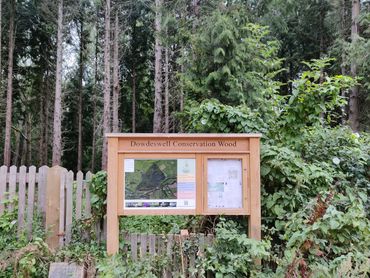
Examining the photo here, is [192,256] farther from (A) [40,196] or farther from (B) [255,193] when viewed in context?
(A) [40,196]

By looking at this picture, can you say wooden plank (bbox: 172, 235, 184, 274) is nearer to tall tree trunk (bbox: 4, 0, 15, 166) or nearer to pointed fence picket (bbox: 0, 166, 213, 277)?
pointed fence picket (bbox: 0, 166, 213, 277)

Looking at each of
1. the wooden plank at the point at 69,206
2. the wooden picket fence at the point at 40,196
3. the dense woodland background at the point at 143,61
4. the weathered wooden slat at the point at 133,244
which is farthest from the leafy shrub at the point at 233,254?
the dense woodland background at the point at 143,61

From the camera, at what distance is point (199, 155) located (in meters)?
3.98

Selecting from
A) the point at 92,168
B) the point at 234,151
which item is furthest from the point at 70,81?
the point at 234,151

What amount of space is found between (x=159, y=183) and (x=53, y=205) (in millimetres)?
1624

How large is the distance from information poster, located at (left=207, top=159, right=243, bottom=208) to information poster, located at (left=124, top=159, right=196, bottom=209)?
0.22 m

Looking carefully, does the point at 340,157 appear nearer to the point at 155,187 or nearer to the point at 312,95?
the point at 312,95

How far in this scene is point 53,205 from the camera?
4.44 m

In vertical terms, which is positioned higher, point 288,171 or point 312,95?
point 312,95

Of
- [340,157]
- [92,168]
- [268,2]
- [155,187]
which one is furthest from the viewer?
[92,168]

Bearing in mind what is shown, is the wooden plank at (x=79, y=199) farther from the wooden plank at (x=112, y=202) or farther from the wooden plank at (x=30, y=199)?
the wooden plank at (x=112, y=202)

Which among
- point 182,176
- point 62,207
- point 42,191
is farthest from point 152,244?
point 42,191

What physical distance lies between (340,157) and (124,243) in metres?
3.74

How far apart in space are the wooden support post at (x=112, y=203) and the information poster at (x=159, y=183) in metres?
0.13
